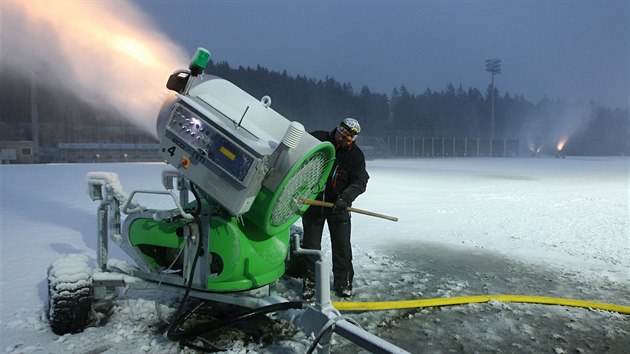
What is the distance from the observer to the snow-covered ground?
344cm

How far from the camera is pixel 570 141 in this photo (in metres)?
87.6

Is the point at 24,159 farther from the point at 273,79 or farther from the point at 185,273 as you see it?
the point at 273,79

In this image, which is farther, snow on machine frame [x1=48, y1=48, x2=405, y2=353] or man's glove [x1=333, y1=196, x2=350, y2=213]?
man's glove [x1=333, y1=196, x2=350, y2=213]

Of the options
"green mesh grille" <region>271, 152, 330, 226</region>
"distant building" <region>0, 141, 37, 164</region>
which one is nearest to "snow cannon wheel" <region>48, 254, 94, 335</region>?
"green mesh grille" <region>271, 152, 330, 226</region>

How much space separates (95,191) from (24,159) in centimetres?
3189

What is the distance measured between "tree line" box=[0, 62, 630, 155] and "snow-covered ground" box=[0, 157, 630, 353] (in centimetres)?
3449

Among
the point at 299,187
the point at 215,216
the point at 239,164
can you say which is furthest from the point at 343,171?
the point at 239,164

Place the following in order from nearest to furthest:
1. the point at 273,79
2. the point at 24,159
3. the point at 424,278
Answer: the point at 424,278 < the point at 24,159 < the point at 273,79

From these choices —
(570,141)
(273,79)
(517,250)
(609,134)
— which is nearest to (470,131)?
(570,141)

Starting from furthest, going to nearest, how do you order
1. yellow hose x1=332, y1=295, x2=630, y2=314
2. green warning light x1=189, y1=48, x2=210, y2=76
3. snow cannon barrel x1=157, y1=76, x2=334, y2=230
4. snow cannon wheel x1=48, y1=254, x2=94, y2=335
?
yellow hose x1=332, y1=295, x2=630, y2=314 < snow cannon wheel x1=48, y1=254, x2=94, y2=335 < green warning light x1=189, y1=48, x2=210, y2=76 < snow cannon barrel x1=157, y1=76, x2=334, y2=230

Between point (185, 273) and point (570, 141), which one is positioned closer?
point (185, 273)

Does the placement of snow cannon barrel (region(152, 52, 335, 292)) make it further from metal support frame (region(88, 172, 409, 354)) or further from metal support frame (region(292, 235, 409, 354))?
metal support frame (region(292, 235, 409, 354))

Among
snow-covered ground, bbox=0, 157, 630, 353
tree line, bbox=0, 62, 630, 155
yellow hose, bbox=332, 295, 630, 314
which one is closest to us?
snow-covered ground, bbox=0, 157, 630, 353

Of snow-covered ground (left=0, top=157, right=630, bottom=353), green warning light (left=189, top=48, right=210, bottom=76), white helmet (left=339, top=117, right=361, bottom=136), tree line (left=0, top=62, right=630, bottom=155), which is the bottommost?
snow-covered ground (left=0, top=157, right=630, bottom=353)
